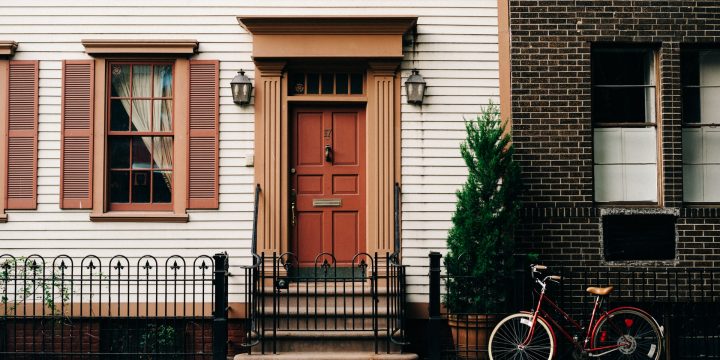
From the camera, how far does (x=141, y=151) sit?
891 cm

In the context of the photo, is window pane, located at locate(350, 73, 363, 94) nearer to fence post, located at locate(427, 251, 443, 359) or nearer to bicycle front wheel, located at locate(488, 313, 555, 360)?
fence post, located at locate(427, 251, 443, 359)

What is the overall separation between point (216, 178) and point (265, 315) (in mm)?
1883

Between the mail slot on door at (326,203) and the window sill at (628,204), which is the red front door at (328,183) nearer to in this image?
the mail slot on door at (326,203)

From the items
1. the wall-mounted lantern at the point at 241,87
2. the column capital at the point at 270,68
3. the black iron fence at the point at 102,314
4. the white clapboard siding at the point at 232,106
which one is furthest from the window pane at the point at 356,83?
the black iron fence at the point at 102,314

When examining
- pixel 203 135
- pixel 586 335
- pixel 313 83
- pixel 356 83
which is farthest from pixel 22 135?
pixel 586 335

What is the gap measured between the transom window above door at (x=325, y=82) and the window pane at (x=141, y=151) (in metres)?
1.92

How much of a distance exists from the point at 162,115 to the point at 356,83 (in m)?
2.49

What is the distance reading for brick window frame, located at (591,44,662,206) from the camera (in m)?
8.80

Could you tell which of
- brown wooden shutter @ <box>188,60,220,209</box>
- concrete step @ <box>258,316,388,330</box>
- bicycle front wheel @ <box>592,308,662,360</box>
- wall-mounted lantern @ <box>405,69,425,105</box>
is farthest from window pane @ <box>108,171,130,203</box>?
bicycle front wheel @ <box>592,308,662,360</box>

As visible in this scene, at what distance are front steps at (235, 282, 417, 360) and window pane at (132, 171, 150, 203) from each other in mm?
2021

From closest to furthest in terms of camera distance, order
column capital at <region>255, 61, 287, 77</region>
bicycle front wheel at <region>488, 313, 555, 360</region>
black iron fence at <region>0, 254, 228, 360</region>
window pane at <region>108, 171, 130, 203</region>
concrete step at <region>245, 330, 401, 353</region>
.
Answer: bicycle front wheel at <region>488, 313, 555, 360</region> → concrete step at <region>245, 330, 401, 353</region> → black iron fence at <region>0, 254, 228, 360</region> → column capital at <region>255, 61, 287, 77</region> → window pane at <region>108, 171, 130, 203</region>

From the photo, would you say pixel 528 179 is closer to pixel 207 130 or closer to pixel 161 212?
pixel 207 130

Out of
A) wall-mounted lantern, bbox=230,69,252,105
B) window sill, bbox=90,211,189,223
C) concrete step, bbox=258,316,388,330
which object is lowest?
concrete step, bbox=258,316,388,330

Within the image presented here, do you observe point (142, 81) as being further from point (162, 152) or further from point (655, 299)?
point (655, 299)
